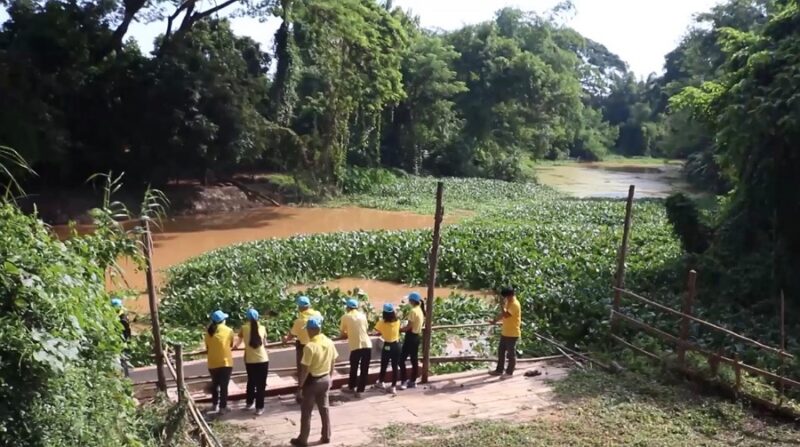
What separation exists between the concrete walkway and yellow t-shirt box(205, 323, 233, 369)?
0.62 m

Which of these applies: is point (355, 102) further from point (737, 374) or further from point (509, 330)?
point (737, 374)

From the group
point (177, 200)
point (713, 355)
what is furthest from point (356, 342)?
point (177, 200)

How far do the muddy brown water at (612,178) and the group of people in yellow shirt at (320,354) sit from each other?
35564 millimetres

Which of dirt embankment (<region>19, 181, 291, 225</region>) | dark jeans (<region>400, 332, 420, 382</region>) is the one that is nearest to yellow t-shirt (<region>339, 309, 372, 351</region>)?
dark jeans (<region>400, 332, 420, 382</region>)

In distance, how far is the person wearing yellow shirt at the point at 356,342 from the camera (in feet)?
29.4

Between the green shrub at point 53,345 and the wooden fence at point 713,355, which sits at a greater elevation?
the green shrub at point 53,345

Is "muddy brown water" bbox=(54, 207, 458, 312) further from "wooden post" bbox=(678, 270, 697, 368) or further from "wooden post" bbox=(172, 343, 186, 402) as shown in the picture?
"wooden post" bbox=(678, 270, 697, 368)

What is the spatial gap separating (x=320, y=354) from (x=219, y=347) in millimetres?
1490

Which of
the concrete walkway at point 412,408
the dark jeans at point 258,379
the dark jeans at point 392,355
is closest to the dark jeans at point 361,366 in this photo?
the concrete walkway at point 412,408

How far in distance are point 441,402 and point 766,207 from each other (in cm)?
925

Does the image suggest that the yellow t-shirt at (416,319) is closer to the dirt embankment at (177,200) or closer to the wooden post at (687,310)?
the wooden post at (687,310)

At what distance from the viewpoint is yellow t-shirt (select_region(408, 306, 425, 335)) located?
9.48 metres

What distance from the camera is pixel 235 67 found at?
30250mm

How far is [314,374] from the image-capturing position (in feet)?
24.5
